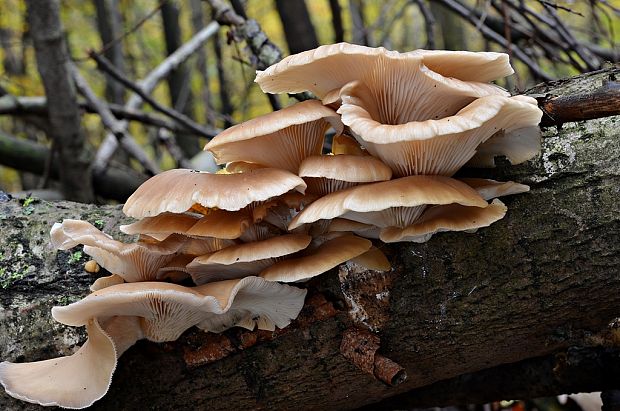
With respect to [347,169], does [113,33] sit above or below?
above

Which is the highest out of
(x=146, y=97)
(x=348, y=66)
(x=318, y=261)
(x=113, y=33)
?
(x=113, y=33)

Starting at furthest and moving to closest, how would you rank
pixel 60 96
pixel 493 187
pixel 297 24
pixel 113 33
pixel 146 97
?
pixel 113 33, pixel 297 24, pixel 146 97, pixel 60 96, pixel 493 187

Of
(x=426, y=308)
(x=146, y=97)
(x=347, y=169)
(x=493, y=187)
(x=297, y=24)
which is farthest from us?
(x=297, y=24)

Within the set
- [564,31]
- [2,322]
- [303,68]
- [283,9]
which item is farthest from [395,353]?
[283,9]

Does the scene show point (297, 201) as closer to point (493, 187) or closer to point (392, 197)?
point (392, 197)

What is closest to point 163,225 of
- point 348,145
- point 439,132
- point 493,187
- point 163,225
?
point 163,225

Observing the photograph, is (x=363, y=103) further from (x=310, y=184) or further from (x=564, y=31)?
(x=564, y=31)
